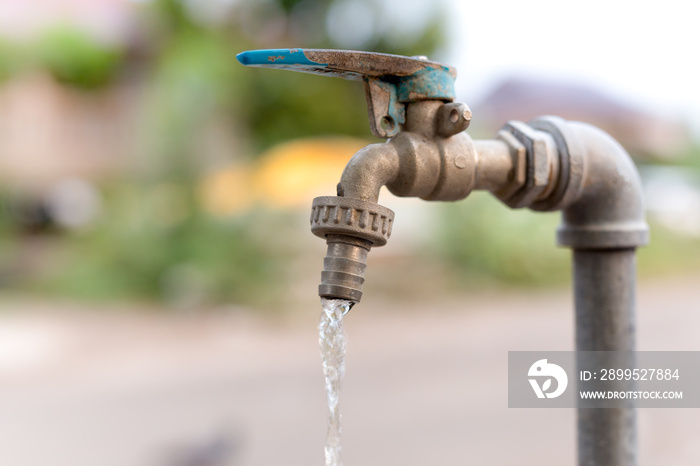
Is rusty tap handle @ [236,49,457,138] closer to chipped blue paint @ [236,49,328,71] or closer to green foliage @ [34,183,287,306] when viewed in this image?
chipped blue paint @ [236,49,328,71]

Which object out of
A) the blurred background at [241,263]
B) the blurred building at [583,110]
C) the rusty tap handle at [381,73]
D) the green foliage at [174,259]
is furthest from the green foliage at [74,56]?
the rusty tap handle at [381,73]

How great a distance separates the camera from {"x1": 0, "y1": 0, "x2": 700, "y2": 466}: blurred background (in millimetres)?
3615

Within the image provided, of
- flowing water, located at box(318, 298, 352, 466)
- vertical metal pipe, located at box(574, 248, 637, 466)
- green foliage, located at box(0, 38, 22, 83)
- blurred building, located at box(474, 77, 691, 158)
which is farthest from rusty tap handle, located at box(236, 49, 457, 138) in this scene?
blurred building, located at box(474, 77, 691, 158)

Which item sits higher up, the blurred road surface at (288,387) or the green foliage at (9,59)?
the green foliage at (9,59)

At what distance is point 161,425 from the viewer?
3.69m

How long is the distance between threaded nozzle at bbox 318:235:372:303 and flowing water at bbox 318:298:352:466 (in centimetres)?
2

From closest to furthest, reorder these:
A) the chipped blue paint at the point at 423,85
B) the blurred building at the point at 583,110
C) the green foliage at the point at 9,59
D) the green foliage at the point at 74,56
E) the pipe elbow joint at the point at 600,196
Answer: the chipped blue paint at the point at 423,85
the pipe elbow joint at the point at 600,196
the green foliage at the point at 9,59
the green foliage at the point at 74,56
the blurred building at the point at 583,110

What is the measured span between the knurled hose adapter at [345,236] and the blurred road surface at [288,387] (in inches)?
89.3

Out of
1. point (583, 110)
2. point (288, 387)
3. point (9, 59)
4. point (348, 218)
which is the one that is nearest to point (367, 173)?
point (348, 218)

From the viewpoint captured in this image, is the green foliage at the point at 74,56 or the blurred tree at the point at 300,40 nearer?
the blurred tree at the point at 300,40

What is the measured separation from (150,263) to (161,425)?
3492 millimetres

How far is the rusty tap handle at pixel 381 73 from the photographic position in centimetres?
87

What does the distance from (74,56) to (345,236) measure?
10644 millimetres

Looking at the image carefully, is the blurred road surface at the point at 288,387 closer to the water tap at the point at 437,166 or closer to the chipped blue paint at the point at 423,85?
the water tap at the point at 437,166
